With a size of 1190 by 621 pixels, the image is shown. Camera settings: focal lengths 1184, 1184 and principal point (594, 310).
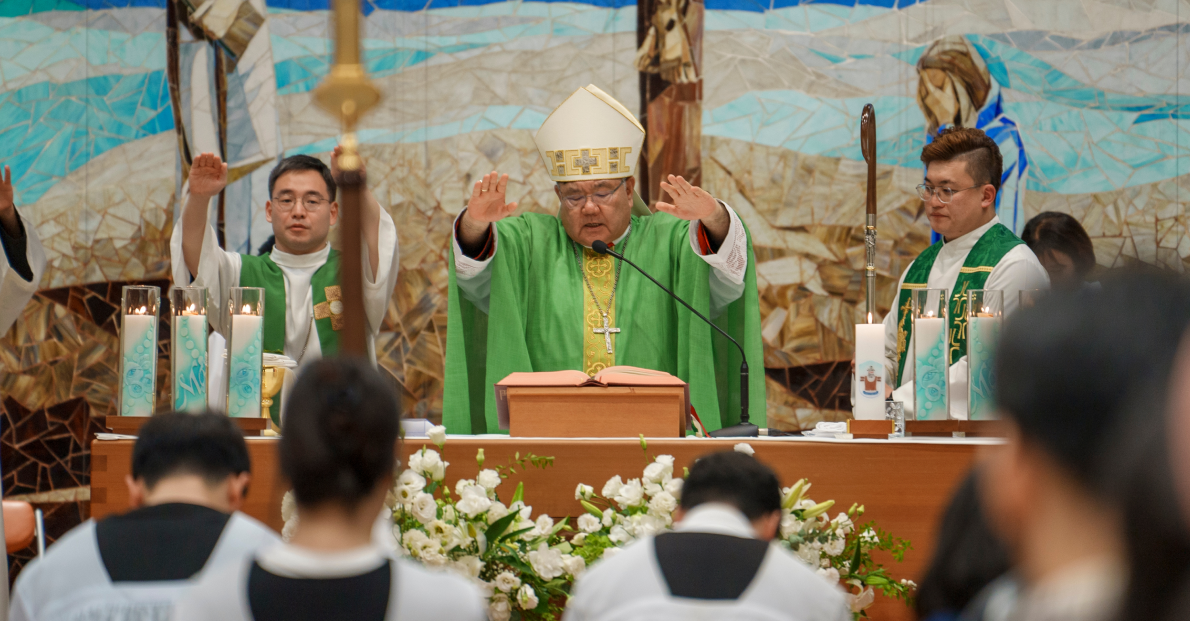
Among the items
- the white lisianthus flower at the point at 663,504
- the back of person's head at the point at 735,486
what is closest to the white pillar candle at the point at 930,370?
the white lisianthus flower at the point at 663,504

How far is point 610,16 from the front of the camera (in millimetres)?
6293

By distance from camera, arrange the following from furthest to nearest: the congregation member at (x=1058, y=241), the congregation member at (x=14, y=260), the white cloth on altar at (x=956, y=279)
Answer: the congregation member at (x=1058, y=241), the congregation member at (x=14, y=260), the white cloth on altar at (x=956, y=279)

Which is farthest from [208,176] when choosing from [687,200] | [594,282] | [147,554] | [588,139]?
[147,554]

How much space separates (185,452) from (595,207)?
278 centimetres

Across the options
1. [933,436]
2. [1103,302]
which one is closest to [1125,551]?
[1103,302]

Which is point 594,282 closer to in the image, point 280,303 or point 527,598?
point 280,303

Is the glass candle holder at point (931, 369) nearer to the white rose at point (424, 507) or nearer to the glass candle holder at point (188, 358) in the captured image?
the white rose at point (424, 507)

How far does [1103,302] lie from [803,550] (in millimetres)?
1886

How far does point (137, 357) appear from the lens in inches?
130

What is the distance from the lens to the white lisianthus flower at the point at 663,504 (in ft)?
8.72

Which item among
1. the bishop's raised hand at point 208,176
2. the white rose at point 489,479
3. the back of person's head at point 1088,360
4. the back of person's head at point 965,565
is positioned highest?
the bishop's raised hand at point 208,176

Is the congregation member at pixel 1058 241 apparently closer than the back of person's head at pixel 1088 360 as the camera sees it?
No

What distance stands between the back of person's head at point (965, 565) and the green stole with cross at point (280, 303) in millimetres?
3780

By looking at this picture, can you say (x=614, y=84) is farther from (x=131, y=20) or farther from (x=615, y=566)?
(x=615, y=566)
